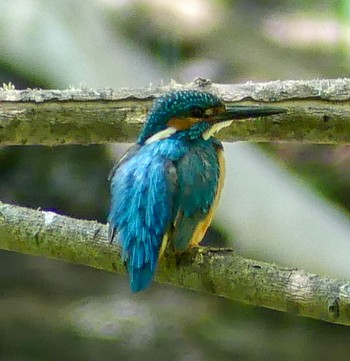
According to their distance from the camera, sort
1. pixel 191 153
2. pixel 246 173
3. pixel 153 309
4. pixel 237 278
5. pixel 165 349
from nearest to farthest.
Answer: pixel 237 278
pixel 191 153
pixel 246 173
pixel 165 349
pixel 153 309

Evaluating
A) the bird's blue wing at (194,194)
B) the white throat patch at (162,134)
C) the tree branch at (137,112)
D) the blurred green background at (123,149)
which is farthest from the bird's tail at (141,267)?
the blurred green background at (123,149)

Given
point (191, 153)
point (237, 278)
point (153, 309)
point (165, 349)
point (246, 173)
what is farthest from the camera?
point (153, 309)

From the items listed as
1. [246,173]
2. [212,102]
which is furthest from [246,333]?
[212,102]

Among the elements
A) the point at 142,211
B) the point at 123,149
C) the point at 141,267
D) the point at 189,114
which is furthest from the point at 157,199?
the point at 123,149

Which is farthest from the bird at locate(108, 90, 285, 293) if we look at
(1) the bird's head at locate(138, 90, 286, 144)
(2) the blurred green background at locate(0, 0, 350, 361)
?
(2) the blurred green background at locate(0, 0, 350, 361)

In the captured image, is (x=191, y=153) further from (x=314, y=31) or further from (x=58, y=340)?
(x=314, y=31)

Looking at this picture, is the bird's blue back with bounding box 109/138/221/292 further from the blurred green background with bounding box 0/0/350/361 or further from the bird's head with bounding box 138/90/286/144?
the blurred green background with bounding box 0/0/350/361

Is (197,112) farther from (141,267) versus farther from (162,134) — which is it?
(141,267)
